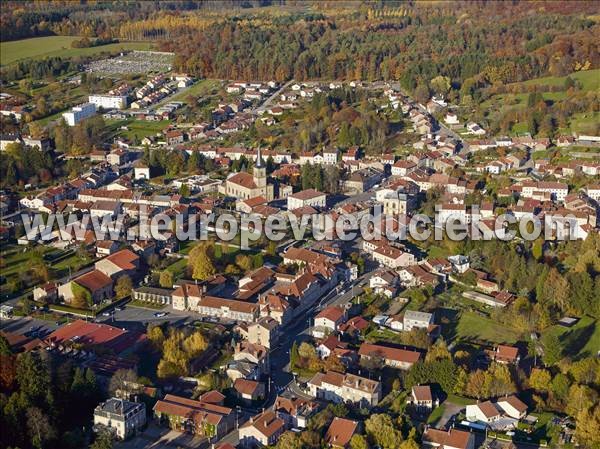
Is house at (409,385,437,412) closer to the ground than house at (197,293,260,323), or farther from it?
farther from it

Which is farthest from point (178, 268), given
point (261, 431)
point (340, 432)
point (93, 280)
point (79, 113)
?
point (79, 113)

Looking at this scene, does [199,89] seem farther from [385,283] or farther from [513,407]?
[513,407]

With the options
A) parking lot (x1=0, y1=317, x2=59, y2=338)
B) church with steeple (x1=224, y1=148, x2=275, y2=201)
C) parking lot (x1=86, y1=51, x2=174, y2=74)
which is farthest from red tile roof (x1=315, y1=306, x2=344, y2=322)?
parking lot (x1=86, y1=51, x2=174, y2=74)

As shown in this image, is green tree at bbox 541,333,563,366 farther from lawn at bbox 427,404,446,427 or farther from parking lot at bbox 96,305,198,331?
parking lot at bbox 96,305,198,331

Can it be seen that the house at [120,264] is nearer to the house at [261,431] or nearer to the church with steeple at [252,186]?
the church with steeple at [252,186]

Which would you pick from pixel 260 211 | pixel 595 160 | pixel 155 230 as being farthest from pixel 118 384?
pixel 595 160
